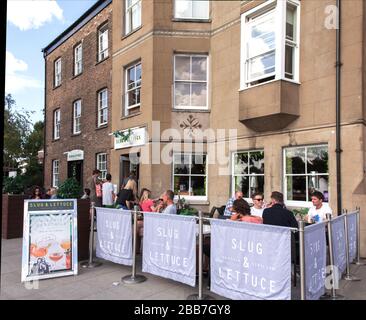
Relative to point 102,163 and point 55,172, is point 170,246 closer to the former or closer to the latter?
point 102,163

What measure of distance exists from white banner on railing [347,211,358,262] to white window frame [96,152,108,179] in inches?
378

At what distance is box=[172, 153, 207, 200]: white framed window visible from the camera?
1030 centimetres

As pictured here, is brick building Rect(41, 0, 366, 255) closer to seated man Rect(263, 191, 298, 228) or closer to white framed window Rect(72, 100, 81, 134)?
seated man Rect(263, 191, 298, 228)

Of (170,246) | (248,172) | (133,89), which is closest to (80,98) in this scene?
(133,89)

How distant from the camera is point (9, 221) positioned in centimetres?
861

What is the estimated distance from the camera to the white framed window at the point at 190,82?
10.4 m

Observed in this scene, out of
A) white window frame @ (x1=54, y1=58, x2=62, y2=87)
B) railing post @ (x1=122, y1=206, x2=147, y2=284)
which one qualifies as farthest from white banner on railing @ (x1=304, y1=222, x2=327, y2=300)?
white window frame @ (x1=54, y1=58, x2=62, y2=87)

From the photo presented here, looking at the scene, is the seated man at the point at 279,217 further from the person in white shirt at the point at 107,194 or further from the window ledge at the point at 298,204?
the person in white shirt at the point at 107,194

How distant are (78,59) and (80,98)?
6.69 ft

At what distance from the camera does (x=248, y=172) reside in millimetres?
9391

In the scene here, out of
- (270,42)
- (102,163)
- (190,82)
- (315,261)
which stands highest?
(270,42)

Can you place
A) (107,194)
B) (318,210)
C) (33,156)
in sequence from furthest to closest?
1. (33,156)
2. (107,194)
3. (318,210)

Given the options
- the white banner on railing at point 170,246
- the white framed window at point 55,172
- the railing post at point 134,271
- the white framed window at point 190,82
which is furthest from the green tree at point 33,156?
the white banner on railing at point 170,246
